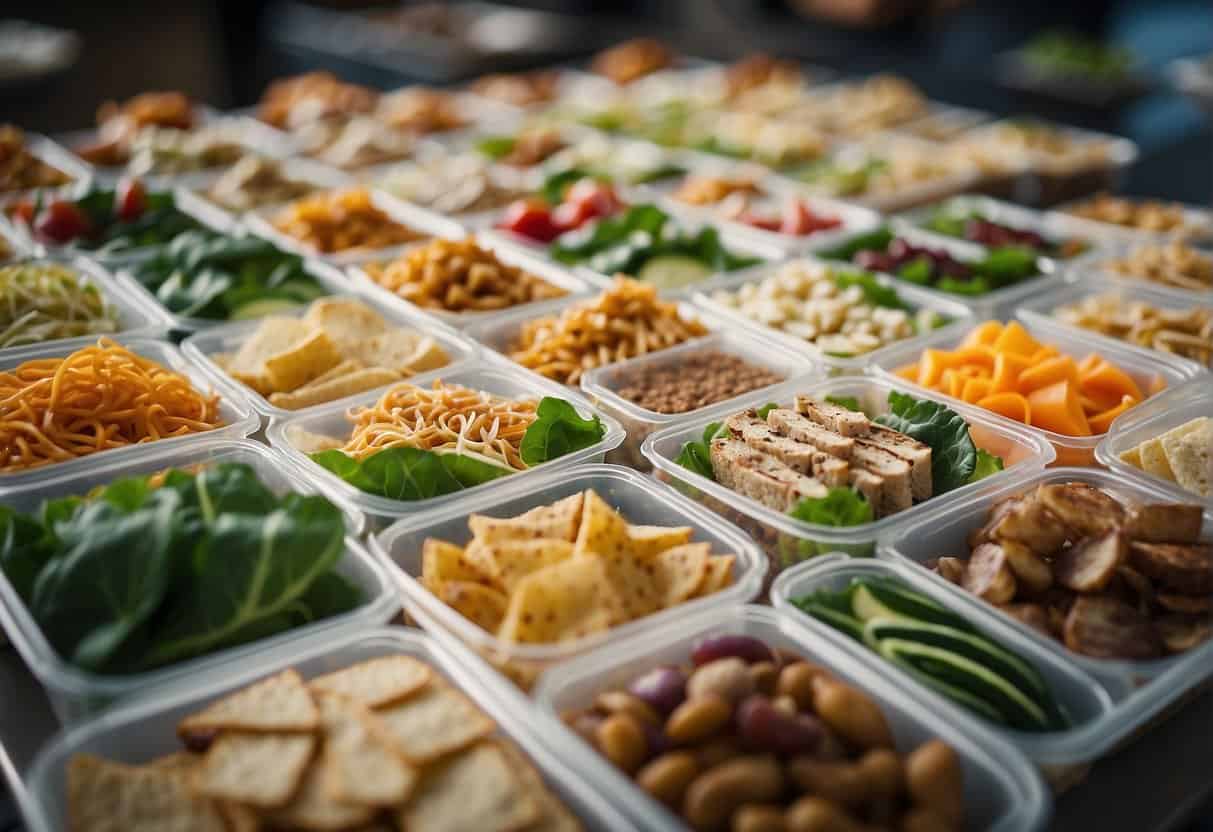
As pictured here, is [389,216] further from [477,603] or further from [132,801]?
[132,801]

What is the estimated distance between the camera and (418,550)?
179cm

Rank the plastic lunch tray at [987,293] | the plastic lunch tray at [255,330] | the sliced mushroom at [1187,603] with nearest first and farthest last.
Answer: the sliced mushroom at [1187,603] < the plastic lunch tray at [255,330] < the plastic lunch tray at [987,293]

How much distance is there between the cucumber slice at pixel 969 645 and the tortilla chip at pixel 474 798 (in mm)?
564

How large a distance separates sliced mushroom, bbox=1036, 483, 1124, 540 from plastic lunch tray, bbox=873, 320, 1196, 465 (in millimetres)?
313

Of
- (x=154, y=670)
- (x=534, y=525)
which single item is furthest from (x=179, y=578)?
(x=534, y=525)

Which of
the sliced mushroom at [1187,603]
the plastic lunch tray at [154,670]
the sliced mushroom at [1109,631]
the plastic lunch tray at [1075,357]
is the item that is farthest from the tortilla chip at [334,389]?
the sliced mushroom at [1187,603]

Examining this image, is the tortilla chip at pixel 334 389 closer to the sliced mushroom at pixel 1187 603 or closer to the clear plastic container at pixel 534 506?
the clear plastic container at pixel 534 506

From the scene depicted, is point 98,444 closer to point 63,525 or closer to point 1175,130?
point 63,525

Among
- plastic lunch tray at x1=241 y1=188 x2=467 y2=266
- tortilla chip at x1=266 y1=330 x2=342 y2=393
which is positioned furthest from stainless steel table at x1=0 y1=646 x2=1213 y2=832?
plastic lunch tray at x1=241 y1=188 x2=467 y2=266

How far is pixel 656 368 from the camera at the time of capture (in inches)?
97.5

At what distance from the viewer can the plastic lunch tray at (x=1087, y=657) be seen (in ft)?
4.66

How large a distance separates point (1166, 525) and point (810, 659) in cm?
63

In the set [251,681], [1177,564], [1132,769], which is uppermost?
[1177,564]

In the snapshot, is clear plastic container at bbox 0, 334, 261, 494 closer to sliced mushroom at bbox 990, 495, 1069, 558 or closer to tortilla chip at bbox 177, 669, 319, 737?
tortilla chip at bbox 177, 669, 319, 737
